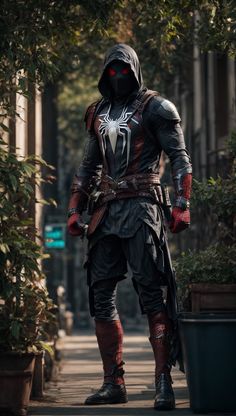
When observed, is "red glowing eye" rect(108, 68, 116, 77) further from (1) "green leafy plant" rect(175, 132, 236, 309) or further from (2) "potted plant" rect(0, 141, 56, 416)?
(1) "green leafy plant" rect(175, 132, 236, 309)

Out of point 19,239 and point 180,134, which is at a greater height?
point 180,134

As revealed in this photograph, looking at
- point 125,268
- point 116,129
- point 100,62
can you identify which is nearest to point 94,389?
point 125,268

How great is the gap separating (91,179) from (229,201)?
1.43 metres

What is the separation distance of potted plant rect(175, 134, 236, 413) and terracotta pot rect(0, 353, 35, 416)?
3.72 ft

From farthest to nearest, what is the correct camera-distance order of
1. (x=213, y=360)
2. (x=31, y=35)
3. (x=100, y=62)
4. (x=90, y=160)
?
(x=100, y=62) < (x=31, y=35) < (x=90, y=160) < (x=213, y=360)

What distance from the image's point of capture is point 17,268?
9031 millimetres

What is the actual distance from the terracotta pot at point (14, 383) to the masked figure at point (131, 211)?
20.0 inches

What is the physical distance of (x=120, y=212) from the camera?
9031mm

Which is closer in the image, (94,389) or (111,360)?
(111,360)

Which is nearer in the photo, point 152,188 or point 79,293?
point 152,188

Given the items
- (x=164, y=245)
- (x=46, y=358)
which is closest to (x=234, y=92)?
(x=46, y=358)

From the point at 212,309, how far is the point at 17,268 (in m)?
1.45

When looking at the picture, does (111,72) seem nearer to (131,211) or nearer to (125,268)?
(131,211)

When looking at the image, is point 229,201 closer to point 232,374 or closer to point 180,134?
point 180,134
